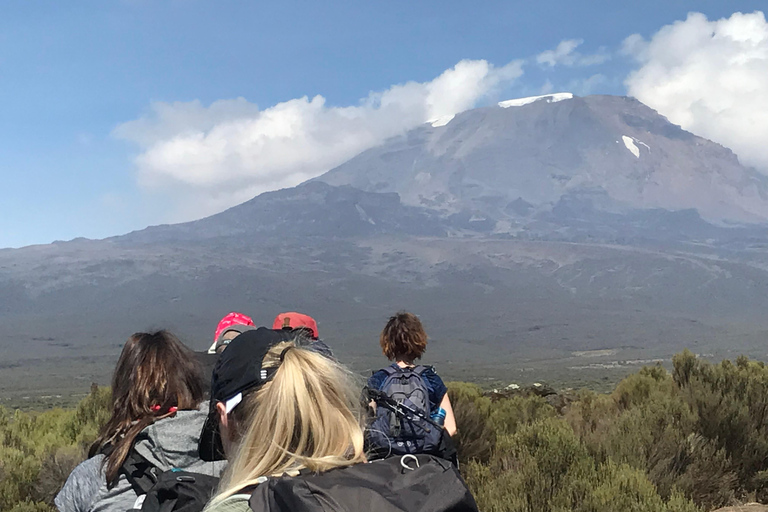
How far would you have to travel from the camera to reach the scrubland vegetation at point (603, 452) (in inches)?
188

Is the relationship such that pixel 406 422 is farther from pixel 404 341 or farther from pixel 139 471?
pixel 139 471

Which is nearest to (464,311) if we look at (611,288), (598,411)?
(611,288)

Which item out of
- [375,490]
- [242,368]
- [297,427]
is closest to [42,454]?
[242,368]

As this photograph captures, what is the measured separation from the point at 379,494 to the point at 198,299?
176 meters

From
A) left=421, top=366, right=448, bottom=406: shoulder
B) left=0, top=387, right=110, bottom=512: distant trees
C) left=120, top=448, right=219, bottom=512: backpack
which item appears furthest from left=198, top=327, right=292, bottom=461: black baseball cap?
left=0, top=387, right=110, bottom=512: distant trees

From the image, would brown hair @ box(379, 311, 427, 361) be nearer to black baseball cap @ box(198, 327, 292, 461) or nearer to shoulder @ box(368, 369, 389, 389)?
shoulder @ box(368, 369, 389, 389)

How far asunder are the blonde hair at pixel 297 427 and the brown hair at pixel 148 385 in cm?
83

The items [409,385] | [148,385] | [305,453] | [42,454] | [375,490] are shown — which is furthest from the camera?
[42,454]

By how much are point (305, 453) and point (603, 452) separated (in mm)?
4462

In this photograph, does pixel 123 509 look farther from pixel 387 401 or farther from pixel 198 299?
pixel 198 299

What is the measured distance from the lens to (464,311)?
150625 mm

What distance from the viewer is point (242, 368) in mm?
2084

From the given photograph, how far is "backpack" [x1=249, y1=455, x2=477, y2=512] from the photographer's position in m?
→ 1.72

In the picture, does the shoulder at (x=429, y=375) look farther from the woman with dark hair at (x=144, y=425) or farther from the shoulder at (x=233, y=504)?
the shoulder at (x=233, y=504)
